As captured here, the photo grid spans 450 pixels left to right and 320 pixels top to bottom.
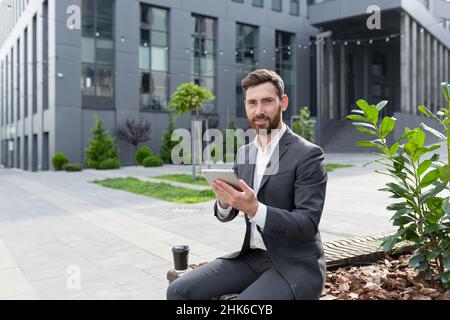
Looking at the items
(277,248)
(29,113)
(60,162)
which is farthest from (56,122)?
(277,248)

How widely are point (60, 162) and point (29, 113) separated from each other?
10020 millimetres

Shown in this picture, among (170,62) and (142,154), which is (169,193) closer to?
(142,154)

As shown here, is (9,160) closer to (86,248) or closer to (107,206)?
(107,206)

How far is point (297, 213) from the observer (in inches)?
85.4

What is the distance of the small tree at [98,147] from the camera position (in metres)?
24.3

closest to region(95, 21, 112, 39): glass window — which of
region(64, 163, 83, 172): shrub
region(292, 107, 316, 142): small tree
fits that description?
region(64, 163, 83, 172): shrub

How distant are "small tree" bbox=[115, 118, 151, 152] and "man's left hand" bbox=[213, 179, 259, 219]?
80.1ft

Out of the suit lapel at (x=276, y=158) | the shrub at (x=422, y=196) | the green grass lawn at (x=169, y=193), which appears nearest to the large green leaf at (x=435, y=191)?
the shrub at (x=422, y=196)

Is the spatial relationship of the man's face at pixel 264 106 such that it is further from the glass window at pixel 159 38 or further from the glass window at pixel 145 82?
the glass window at pixel 159 38

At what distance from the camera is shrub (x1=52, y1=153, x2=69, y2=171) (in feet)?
77.7

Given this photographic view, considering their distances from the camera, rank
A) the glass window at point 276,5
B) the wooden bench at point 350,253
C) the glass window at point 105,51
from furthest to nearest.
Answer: the glass window at point 276,5, the glass window at point 105,51, the wooden bench at point 350,253

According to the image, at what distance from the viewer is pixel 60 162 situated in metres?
23.8

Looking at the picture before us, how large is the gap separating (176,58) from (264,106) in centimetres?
2720

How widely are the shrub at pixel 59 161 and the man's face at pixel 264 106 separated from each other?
76.8 ft
